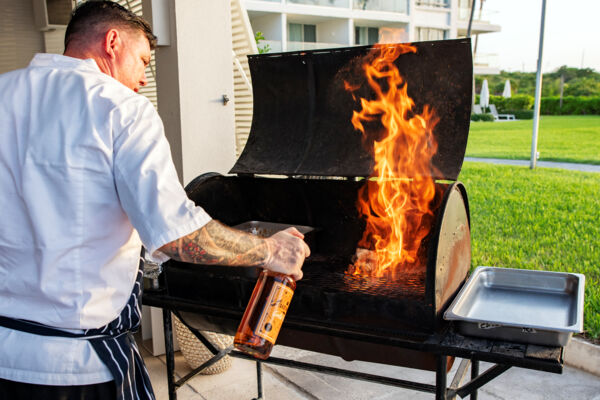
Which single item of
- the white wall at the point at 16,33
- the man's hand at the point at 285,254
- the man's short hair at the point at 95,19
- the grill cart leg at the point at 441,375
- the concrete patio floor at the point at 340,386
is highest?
the white wall at the point at 16,33

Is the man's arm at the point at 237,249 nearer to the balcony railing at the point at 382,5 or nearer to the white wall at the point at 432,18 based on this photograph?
the balcony railing at the point at 382,5

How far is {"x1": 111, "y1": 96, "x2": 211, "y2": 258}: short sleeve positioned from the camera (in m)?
1.25

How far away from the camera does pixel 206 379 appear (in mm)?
3322

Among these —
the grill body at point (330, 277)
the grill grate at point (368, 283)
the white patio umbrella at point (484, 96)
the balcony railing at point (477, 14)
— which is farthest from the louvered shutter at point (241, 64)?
the balcony railing at point (477, 14)

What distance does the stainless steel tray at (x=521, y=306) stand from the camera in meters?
1.65

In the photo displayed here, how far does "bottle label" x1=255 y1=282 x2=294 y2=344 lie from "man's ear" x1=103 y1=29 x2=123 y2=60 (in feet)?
2.56

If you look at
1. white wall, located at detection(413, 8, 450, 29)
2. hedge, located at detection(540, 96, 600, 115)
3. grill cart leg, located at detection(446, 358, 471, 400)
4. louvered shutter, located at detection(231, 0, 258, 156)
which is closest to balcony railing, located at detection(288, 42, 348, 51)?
white wall, located at detection(413, 8, 450, 29)

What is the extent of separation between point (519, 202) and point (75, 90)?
6.71 m

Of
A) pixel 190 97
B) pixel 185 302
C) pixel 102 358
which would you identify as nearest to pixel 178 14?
pixel 190 97

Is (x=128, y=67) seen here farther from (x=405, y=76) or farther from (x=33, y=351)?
(x=405, y=76)

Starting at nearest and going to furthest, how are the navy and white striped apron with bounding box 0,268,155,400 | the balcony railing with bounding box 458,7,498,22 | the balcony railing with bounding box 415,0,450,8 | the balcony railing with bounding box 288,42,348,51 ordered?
the navy and white striped apron with bounding box 0,268,155,400 < the balcony railing with bounding box 288,42,348,51 < the balcony railing with bounding box 415,0,450,8 < the balcony railing with bounding box 458,7,498,22

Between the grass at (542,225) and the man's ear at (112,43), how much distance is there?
3.24m

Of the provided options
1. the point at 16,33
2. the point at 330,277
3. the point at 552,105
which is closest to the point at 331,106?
the point at 330,277

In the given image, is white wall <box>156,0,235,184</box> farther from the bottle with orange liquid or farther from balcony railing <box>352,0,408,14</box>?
balcony railing <box>352,0,408,14</box>
